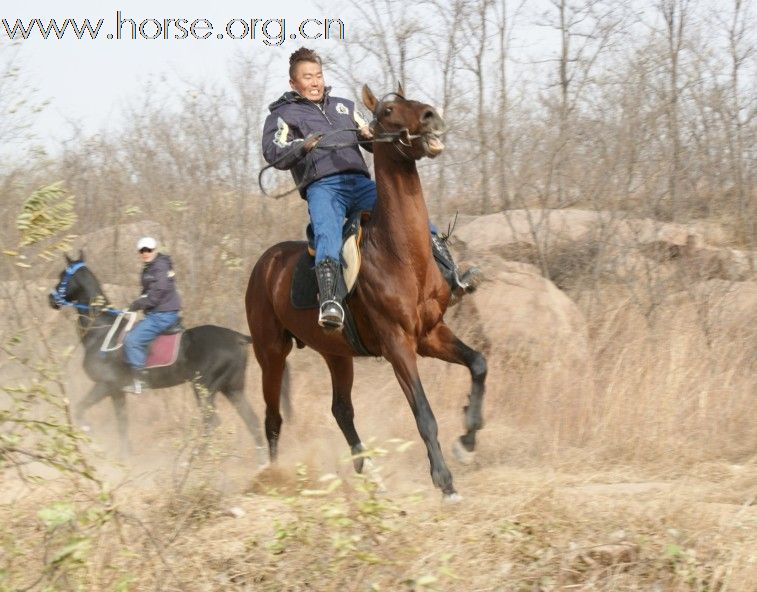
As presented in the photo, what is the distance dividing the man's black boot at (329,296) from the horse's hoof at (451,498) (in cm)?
143

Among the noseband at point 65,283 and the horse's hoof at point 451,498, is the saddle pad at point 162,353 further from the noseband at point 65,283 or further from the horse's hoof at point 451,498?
the horse's hoof at point 451,498

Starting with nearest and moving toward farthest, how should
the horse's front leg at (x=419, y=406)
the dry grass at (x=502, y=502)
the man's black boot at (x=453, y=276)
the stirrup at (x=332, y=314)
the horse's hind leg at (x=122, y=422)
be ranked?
the dry grass at (x=502, y=502) < the horse's front leg at (x=419, y=406) < the stirrup at (x=332, y=314) < the man's black boot at (x=453, y=276) < the horse's hind leg at (x=122, y=422)

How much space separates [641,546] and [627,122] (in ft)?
26.8

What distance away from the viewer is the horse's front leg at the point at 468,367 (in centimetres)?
717

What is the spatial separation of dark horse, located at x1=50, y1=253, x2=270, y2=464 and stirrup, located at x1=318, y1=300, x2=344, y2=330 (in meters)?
3.37

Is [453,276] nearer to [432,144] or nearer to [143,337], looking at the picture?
[432,144]

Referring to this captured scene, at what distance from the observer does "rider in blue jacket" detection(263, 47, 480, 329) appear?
718 centimetres

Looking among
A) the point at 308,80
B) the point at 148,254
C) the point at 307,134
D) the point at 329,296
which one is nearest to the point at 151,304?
the point at 148,254

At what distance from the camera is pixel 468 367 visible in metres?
7.14

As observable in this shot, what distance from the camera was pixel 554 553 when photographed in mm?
5316

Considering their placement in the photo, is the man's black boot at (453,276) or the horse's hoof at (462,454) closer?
the horse's hoof at (462,454)

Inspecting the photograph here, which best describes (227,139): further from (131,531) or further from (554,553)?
(554,553)

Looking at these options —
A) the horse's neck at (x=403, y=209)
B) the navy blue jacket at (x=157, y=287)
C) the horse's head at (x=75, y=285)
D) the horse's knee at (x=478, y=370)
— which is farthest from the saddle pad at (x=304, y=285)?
the horse's head at (x=75, y=285)

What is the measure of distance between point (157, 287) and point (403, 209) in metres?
3.95
